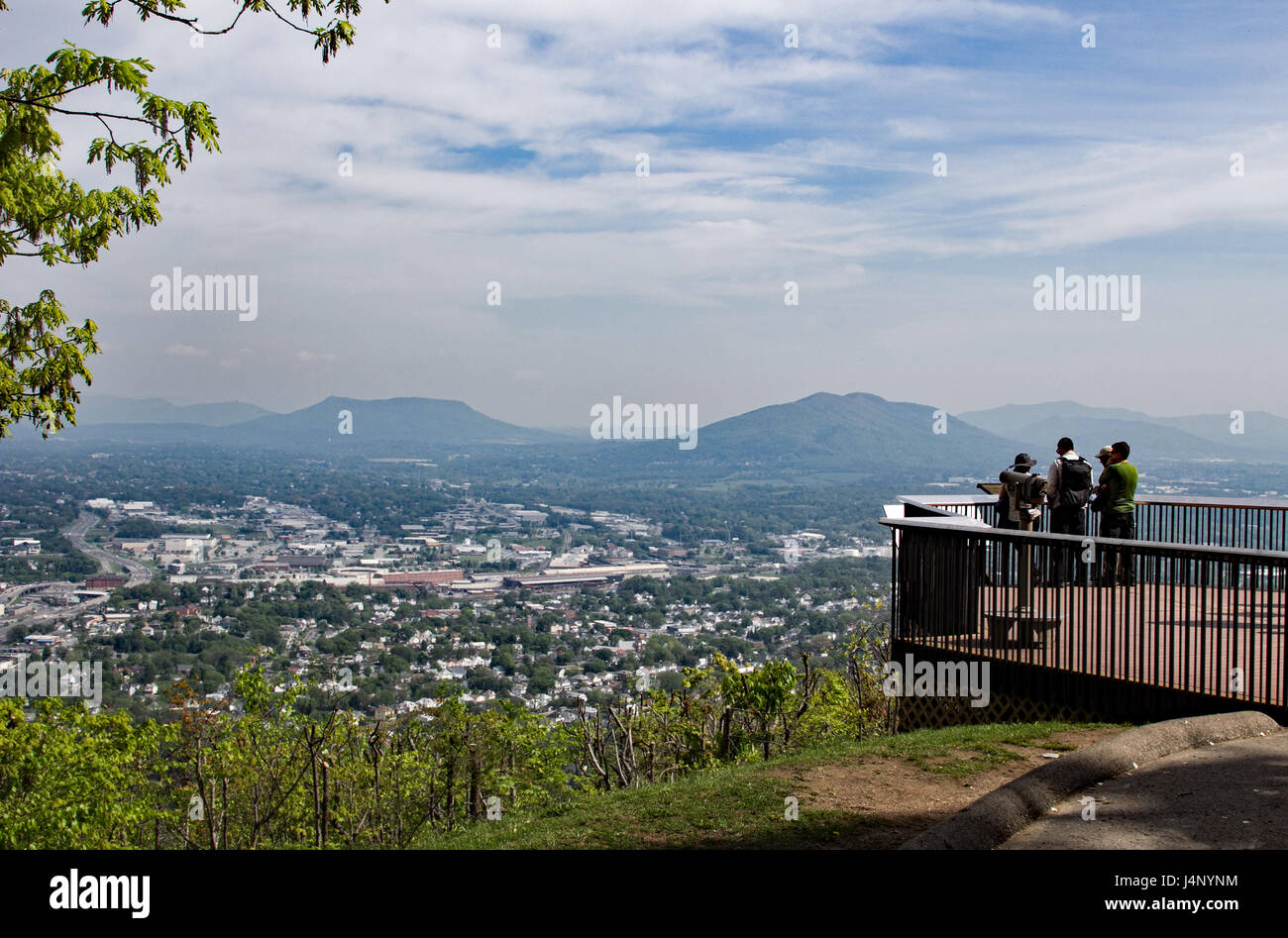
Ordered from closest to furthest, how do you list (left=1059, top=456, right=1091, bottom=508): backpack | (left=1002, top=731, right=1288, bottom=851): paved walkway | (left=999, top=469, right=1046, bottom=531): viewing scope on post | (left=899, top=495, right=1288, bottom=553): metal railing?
(left=1002, top=731, right=1288, bottom=851): paved walkway < (left=999, top=469, right=1046, bottom=531): viewing scope on post < (left=1059, top=456, right=1091, bottom=508): backpack < (left=899, top=495, right=1288, bottom=553): metal railing

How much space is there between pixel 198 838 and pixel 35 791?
3185mm

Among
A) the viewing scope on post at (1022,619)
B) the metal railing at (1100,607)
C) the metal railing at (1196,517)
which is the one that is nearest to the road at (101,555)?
the metal railing at (1196,517)

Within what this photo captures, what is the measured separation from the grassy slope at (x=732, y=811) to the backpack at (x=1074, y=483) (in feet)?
16.3

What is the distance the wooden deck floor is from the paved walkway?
1293 millimetres

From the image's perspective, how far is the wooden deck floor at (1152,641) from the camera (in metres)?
8.51

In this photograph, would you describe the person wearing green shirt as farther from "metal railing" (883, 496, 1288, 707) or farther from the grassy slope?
the grassy slope

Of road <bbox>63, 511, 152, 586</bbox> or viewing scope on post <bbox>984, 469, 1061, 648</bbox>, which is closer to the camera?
viewing scope on post <bbox>984, 469, 1061, 648</bbox>

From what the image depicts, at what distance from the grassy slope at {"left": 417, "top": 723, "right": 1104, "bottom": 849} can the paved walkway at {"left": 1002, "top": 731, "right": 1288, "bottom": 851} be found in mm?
1373

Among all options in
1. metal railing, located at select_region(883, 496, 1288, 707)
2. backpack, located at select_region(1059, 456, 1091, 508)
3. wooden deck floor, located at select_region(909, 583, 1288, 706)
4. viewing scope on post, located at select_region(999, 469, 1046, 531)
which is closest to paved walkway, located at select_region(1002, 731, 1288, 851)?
wooden deck floor, located at select_region(909, 583, 1288, 706)

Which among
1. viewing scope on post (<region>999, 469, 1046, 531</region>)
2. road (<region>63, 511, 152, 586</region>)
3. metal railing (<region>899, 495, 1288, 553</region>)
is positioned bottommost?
road (<region>63, 511, 152, 586</region>)

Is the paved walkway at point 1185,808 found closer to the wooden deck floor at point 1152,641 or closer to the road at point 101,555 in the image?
the wooden deck floor at point 1152,641

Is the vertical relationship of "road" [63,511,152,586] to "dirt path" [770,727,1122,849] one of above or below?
below

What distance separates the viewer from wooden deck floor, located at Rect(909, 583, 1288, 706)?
851 cm

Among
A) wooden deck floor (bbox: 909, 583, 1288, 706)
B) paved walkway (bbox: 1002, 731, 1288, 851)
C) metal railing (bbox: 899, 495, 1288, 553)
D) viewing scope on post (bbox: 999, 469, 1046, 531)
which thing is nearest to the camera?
paved walkway (bbox: 1002, 731, 1288, 851)
